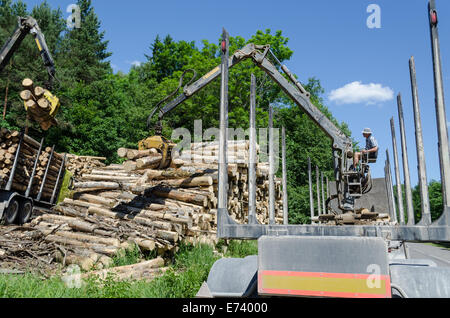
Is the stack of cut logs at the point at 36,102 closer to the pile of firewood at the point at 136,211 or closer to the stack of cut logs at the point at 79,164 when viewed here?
the pile of firewood at the point at 136,211

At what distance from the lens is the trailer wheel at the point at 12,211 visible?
970cm

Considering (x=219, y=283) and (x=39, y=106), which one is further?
(x=39, y=106)

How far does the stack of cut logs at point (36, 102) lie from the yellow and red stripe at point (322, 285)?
297 inches

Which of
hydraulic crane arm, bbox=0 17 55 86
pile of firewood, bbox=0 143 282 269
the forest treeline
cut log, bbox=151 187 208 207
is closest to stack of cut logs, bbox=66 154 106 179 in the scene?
the forest treeline

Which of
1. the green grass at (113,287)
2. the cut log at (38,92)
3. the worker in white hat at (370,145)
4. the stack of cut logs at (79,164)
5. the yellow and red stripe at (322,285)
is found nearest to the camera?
the yellow and red stripe at (322,285)

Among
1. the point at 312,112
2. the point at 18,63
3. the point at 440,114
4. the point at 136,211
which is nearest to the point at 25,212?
the point at 136,211

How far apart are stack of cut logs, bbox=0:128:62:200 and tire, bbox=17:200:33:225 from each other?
0.58 meters

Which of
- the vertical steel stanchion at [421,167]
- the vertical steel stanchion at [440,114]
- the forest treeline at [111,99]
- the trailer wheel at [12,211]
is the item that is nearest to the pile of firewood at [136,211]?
the trailer wheel at [12,211]

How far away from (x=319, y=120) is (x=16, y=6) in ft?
95.0

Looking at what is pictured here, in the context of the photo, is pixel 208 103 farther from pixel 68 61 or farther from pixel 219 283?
pixel 219 283

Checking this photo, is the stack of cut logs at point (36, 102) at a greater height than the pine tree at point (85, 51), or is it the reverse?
the pine tree at point (85, 51)

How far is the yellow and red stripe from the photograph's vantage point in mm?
2617

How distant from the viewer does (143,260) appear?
23.6 ft
